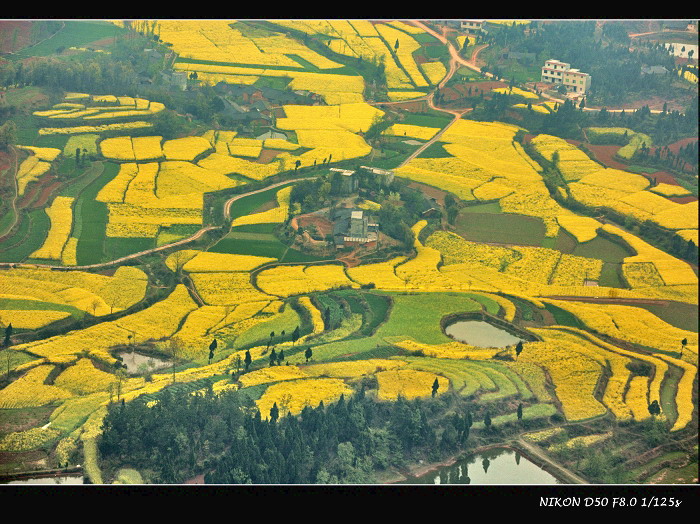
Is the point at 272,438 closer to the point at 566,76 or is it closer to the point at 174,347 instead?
the point at 174,347

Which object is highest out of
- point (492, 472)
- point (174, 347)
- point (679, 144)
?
point (679, 144)

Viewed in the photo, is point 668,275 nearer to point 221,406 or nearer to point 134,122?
point 221,406

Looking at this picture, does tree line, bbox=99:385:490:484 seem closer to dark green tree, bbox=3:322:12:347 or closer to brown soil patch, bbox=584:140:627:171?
dark green tree, bbox=3:322:12:347

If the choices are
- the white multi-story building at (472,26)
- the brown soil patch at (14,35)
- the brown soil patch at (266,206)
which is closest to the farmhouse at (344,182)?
the brown soil patch at (266,206)

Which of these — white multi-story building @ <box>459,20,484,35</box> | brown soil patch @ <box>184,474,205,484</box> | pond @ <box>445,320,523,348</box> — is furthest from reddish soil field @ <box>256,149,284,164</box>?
brown soil patch @ <box>184,474,205,484</box>

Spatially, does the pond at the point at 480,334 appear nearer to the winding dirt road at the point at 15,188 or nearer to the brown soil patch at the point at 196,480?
the brown soil patch at the point at 196,480

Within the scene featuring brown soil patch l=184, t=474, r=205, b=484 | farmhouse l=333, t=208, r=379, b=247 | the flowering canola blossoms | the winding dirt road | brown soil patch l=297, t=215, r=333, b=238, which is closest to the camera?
brown soil patch l=184, t=474, r=205, b=484

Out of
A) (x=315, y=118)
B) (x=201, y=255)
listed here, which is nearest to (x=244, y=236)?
(x=201, y=255)

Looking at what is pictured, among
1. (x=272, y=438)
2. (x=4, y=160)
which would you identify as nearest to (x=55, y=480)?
(x=272, y=438)
